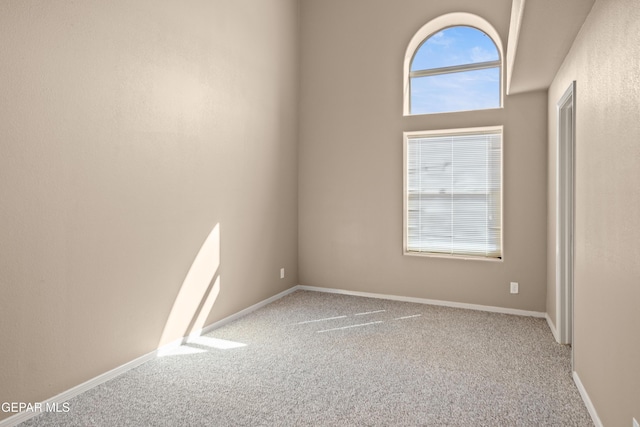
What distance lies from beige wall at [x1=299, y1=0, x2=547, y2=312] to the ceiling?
790 mm

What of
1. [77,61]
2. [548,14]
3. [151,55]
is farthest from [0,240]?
[548,14]

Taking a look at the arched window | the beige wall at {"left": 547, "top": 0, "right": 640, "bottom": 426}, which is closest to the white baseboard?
the beige wall at {"left": 547, "top": 0, "right": 640, "bottom": 426}

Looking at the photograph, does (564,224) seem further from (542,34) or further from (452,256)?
(542,34)

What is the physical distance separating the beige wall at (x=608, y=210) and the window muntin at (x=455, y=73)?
5.83ft

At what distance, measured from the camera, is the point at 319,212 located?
17.1 ft

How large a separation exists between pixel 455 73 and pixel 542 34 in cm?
204

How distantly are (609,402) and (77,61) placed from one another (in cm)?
354

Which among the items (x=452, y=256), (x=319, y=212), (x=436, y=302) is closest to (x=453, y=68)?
(x=452, y=256)

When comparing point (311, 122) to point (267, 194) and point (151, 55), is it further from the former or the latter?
point (151, 55)

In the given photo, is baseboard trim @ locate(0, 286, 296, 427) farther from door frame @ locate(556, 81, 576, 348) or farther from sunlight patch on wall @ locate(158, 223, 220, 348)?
door frame @ locate(556, 81, 576, 348)

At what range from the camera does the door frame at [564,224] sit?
332 centimetres

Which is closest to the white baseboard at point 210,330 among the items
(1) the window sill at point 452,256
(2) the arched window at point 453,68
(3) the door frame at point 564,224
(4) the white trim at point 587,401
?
(4) the white trim at point 587,401

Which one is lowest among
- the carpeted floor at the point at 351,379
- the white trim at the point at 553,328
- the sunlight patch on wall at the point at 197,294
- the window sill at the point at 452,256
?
the carpeted floor at the point at 351,379

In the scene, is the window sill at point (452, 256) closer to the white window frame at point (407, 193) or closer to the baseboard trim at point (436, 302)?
the white window frame at point (407, 193)
